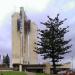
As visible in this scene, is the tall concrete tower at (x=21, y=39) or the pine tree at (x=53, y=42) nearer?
the pine tree at (x=53, y=42)

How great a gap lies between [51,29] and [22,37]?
49.3 meters

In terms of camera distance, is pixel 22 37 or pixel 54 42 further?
pixel 22 37

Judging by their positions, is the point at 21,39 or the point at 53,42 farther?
the point at 21,39

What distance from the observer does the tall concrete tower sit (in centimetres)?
11188

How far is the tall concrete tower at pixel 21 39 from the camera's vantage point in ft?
367

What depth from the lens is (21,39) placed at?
4451 inches

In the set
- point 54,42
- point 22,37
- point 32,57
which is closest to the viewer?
point 54,42

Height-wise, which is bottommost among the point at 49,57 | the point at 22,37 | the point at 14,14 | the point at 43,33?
the point at 49,57

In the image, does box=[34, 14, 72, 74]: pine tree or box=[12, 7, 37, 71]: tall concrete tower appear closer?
box=[34, 14, 72, 74]: pine tree

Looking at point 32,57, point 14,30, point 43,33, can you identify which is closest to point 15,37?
point 14,30

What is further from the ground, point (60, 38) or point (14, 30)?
point (14, 30)

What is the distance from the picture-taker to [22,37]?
111500mm

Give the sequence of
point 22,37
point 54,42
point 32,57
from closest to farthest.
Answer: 1. point 54,42
2. point 22,37
3. point 32,57

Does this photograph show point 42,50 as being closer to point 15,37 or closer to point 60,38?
point 60,38
